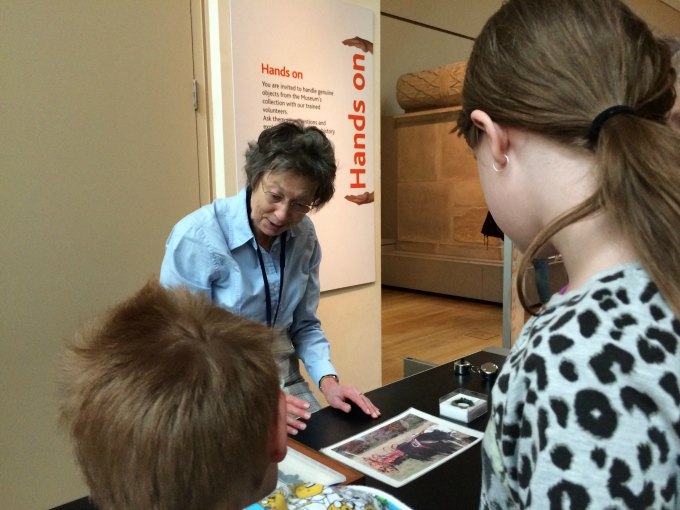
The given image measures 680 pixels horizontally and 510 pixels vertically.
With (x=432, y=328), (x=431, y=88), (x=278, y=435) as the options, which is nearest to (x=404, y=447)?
(x=278, y=435)

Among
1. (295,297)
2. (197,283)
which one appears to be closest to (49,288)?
(197,283)

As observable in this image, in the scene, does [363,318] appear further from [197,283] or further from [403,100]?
[403,100]

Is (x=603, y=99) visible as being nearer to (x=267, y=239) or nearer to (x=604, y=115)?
(x=604, y=115)

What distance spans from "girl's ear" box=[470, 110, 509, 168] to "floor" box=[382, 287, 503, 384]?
3.28 metres

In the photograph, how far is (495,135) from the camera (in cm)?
72

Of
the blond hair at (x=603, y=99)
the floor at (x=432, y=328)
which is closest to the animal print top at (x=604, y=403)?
the blond hair at (x=603, y=99)

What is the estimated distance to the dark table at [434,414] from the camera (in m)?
1.06

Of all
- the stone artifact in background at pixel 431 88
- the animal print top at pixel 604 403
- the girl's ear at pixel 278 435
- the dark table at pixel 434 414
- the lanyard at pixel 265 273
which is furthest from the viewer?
the stone artifact in background at pixel 431 88

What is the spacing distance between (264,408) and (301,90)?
7.46 ft

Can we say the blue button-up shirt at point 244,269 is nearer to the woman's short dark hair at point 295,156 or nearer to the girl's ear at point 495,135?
the woman's short dark hair at point 295,156

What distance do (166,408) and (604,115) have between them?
0.60 metres

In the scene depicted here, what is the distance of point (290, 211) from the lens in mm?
1774

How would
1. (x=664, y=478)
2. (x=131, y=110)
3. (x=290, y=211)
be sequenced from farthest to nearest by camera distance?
(x=131, y=110)
(x=290, y=211)
(x=664, y=478)

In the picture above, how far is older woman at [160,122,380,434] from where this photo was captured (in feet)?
5.74
